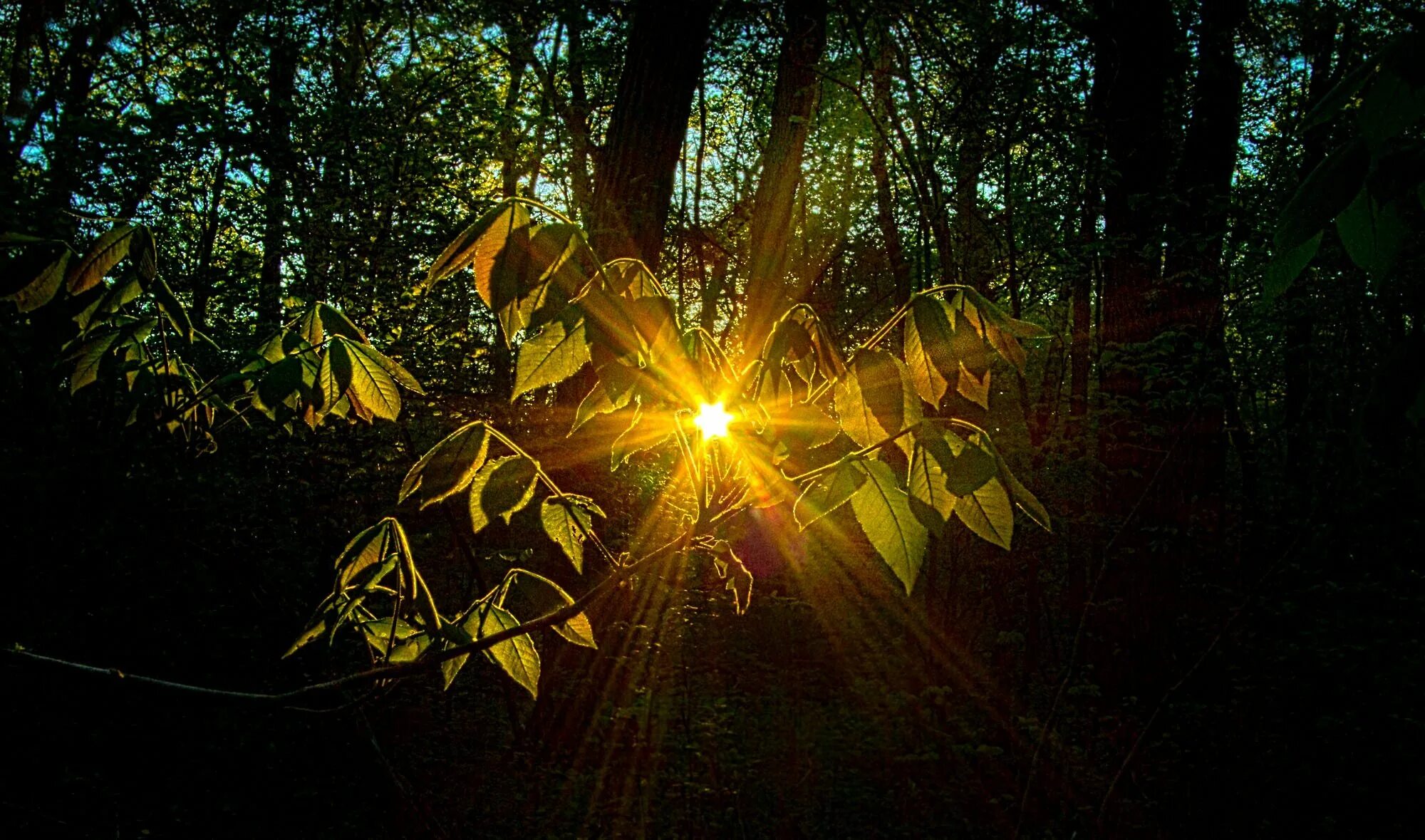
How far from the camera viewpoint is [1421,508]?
545 centimetres

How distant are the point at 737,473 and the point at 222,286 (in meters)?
5.15

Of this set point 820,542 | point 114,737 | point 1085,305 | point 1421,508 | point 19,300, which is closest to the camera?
point 19,300

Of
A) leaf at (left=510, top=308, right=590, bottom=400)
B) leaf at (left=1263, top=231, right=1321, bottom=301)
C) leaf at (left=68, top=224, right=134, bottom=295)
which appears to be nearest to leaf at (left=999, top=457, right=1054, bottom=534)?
leaf at (left=1263, top=231, right=1321, bottom=301)

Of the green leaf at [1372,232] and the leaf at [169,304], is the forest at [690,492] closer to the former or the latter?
the leaf at [169,304]

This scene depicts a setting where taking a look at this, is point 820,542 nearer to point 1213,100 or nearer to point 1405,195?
point 1213,100

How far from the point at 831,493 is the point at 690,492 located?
1.36 meters

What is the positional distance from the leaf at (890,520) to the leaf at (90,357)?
84 centimetres

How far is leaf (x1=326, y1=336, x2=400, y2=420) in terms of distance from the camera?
0.87 meters

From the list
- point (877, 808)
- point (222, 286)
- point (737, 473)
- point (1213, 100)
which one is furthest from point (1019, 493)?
point (1213, 100)

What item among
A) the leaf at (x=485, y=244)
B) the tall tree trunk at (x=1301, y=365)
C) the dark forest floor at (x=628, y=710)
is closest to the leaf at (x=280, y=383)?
the leaf at (x=485, y=244)

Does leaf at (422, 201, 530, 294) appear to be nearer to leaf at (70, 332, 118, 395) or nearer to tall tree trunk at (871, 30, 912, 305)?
leaf at (70, 332, 118, 395)

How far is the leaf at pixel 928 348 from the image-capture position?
0.71 metres

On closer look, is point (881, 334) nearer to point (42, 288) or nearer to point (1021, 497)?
point (1021, 497)

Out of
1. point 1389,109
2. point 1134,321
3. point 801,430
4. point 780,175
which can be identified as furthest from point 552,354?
point 1134,321
